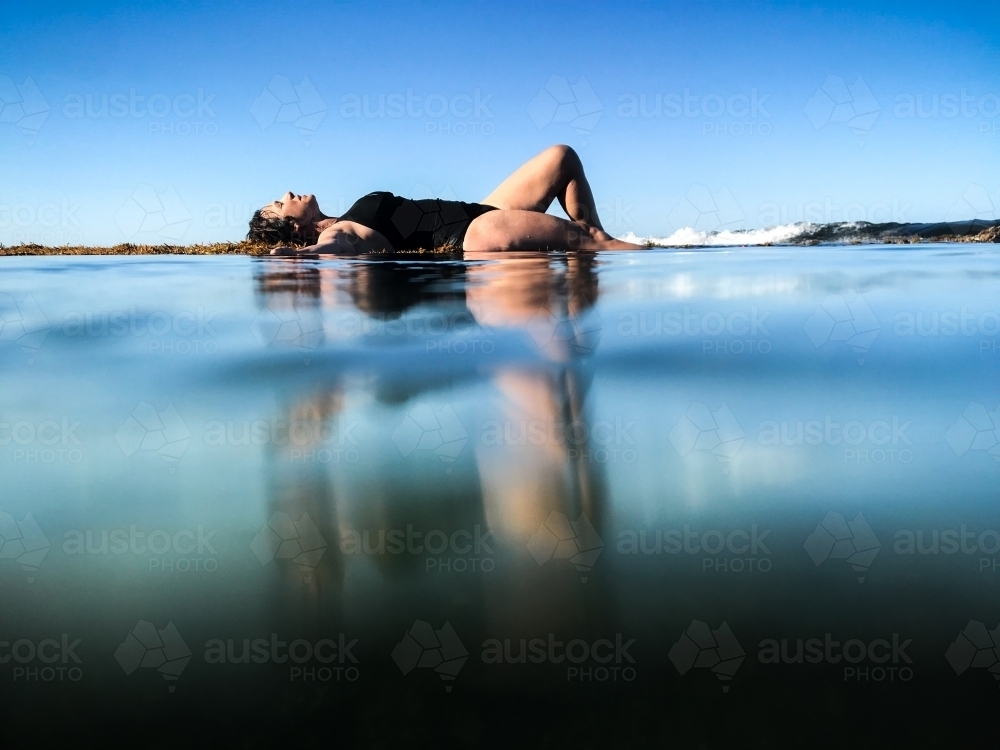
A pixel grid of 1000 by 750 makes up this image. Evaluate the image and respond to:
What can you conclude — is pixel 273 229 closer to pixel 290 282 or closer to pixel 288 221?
pixel 288 221

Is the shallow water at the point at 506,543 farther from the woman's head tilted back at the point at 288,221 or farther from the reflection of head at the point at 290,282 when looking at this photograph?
the woman's head tilted back at the point at 288,221

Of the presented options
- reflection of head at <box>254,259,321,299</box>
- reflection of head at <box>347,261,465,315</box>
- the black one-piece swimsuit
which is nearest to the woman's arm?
the black one-piece swimsuit

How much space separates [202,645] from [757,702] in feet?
1.66

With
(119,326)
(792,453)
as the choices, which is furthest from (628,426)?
(119,326)

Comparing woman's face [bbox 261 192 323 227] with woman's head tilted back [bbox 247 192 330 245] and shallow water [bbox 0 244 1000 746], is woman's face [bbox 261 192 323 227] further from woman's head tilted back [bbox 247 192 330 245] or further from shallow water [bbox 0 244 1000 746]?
shallow water [bbox 0 244 1000 746]

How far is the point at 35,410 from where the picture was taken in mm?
1384

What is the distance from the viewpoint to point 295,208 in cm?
799

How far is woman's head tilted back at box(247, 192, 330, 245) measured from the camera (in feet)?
26.2

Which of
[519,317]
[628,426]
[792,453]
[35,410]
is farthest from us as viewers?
[519,317]

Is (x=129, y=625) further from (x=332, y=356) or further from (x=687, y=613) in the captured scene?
(x=332, y=356)

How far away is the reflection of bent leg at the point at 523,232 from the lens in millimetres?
7465

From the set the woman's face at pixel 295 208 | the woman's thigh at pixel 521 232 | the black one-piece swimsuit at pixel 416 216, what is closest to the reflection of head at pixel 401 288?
the woman's thigh at pixel 521 232

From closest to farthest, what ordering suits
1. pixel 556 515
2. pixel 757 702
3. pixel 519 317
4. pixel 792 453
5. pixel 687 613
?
1. pixel 757 702
2. pixel 687 613
3. pixel 556 515
4. pixel 792 453
5. pixel 519 317

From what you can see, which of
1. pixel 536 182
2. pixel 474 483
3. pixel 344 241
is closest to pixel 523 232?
pixel 536 182
